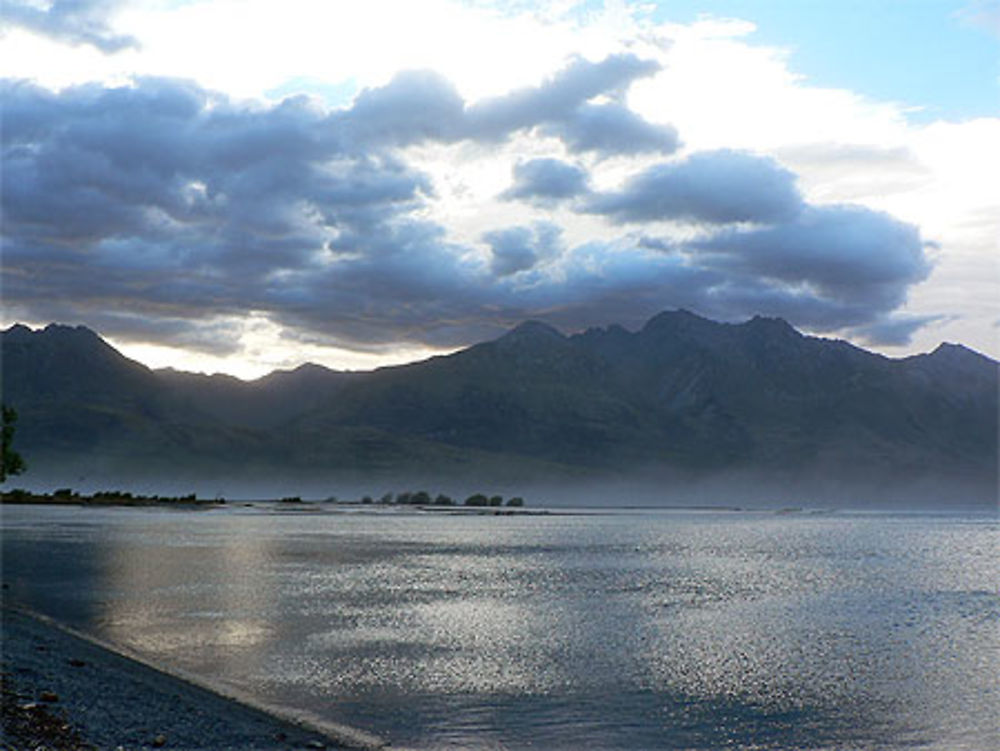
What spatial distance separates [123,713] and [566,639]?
18.4m

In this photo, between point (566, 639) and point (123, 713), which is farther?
point (566, 639)

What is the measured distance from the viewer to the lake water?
2489 centimetres

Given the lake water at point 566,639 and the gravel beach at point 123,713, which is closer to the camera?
the gravel beach at point 123,713

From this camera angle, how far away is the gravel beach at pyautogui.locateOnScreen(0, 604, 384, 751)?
19.4m

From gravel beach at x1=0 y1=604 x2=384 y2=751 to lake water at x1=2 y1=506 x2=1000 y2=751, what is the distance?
1.84 meters

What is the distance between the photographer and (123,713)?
864 inches

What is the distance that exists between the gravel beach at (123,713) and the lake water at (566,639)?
1.84m

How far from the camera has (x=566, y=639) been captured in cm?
3659

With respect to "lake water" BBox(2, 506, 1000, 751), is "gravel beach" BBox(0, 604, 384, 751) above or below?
above

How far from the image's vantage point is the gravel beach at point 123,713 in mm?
19359

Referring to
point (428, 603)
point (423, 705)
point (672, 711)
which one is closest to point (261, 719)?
point (423, 705)

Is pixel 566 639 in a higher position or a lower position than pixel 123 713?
lower

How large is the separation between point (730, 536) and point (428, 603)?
83.3 meters

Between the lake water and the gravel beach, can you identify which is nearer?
the gravel beach
